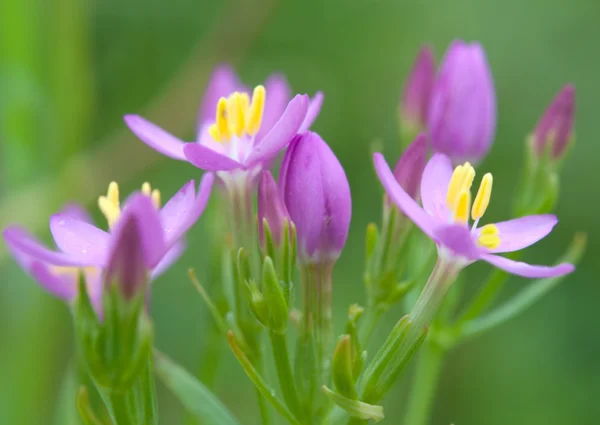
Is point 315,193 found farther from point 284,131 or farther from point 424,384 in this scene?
point 424,384

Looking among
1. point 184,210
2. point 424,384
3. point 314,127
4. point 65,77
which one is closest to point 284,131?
point 184,210

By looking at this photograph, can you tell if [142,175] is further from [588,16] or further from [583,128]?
[588,16]

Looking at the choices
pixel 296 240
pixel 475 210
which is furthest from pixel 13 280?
pixel 475 210

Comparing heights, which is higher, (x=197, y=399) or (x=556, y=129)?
(x=556, y=129)

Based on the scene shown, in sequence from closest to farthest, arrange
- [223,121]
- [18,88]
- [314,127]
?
[223,121] < [18,88] < [314,127]

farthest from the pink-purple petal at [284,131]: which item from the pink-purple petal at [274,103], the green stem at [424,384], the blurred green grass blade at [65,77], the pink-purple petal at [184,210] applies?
the blurred green grass blade at [65,77]

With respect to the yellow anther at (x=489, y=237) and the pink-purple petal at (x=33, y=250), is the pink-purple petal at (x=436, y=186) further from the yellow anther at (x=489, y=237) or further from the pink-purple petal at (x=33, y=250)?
the pink-purple petal at (x=33, y=250)

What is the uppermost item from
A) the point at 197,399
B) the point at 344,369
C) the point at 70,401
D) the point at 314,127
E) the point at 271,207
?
the point at 314,127
